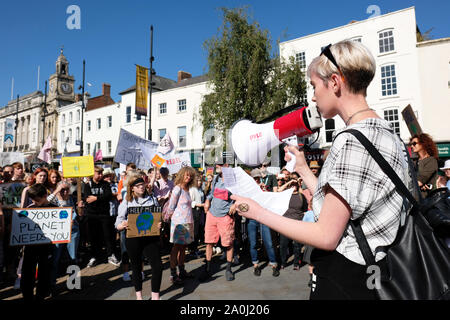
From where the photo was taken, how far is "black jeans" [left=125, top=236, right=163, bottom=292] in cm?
426

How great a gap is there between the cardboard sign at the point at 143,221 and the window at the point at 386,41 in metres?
20.9

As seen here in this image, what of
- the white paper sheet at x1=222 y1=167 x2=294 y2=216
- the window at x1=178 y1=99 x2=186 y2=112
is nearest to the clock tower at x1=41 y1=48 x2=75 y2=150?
the window at x1=178 y1=99 x2=186 y2=112

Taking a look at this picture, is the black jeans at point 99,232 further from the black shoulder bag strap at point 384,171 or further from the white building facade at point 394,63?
the white building facade at point 394,63

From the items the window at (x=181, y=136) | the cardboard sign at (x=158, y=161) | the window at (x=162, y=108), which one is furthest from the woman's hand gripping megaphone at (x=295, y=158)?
the window at (x=162, y=108)

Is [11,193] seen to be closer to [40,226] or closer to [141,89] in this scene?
[40,226]

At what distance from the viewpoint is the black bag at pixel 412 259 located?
0.94 meters

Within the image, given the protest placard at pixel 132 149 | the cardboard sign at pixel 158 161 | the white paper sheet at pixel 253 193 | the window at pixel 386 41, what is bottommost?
the white paper sheet at pixel 253 193

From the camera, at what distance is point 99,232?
284 inches

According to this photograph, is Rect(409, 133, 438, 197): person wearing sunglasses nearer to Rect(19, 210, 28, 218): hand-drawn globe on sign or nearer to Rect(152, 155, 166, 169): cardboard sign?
Rect(152, 155, 166, 169): cardboard sign

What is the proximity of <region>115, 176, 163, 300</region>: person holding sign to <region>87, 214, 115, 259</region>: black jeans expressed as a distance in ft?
8.19

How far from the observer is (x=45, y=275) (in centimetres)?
415

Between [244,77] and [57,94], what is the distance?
137 feet

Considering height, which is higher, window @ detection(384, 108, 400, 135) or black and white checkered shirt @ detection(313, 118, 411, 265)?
window @ detection(384, 108, 400, 135)
